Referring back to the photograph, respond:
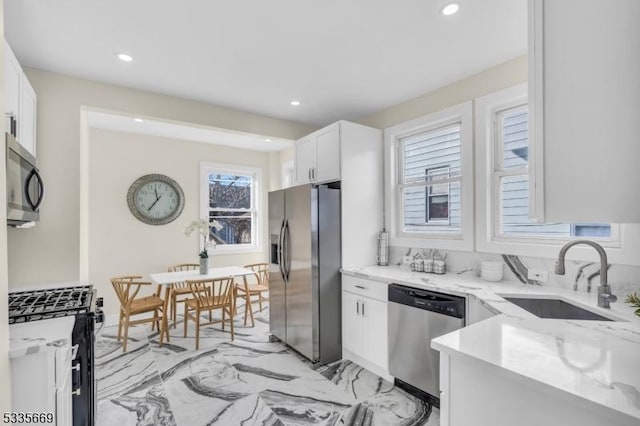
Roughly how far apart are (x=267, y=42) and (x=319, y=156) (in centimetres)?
138

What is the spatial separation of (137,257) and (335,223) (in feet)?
9.85

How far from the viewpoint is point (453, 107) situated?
277 cm

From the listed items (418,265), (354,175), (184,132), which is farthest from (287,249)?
(184,132)

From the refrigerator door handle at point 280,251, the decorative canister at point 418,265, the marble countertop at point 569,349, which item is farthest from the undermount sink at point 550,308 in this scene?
the refrigerator door handle at point 280,251

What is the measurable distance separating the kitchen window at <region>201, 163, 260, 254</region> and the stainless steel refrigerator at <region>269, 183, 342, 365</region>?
211cm

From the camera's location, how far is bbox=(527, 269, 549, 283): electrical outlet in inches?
87.2

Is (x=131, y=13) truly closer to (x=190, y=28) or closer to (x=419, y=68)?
(x=190, y=28)

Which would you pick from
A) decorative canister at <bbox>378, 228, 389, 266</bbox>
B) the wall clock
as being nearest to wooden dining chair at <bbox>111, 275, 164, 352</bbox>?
the wall clock

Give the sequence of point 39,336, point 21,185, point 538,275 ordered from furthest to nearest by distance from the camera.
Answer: point 538,275 < point 21,185 < point 39,336

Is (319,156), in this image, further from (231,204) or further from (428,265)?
(231,204)

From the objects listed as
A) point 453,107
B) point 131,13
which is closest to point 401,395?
point 453,107

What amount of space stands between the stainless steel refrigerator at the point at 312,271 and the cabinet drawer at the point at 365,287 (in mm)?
106

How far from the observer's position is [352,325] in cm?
293

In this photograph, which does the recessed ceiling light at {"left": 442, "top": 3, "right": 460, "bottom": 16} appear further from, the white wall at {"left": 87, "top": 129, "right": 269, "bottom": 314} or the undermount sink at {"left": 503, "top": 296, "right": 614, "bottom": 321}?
the white wall at {"left": 87, "top": 129, "right": 269, "bottom": 314}
